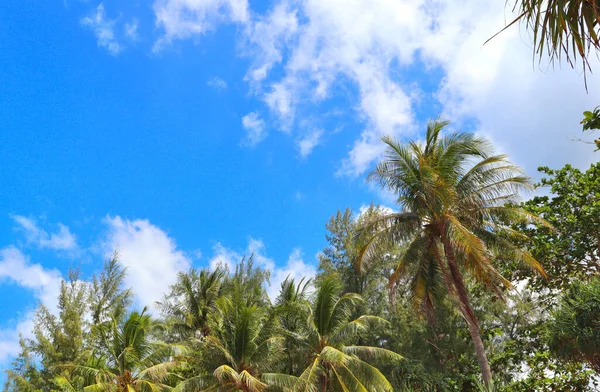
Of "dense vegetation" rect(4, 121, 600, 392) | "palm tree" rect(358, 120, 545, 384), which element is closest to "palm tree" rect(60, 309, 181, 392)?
"dense vegetation" rect(4, 121, 600, 392)

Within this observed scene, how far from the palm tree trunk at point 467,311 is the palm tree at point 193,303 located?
48.7 feet

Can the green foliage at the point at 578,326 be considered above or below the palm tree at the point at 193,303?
below

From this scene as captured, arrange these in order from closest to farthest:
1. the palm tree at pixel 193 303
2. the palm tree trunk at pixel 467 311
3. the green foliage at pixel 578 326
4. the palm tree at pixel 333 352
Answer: the green foliage at pixel 578 326 < the palm tree trunk at pixel 467 311 < the palm tree at pixel 333 352 < the palm tree at pixel 193 303

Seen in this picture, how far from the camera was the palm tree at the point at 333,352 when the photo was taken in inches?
719

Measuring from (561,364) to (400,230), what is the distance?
8465 millimetres

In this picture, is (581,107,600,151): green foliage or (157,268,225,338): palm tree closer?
(581,107,600,151): green foliage

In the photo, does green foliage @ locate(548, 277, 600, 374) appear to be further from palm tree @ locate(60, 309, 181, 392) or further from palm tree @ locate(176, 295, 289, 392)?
palm tree @ locate(60, 309, 181, 392)

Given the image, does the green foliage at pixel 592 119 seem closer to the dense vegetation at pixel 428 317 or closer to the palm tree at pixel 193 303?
the dense vegetation at pixel 428 317

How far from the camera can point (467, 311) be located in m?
15.8

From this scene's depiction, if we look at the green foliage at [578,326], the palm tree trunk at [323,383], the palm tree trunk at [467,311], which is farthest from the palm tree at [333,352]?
the green foliage at [578,326]

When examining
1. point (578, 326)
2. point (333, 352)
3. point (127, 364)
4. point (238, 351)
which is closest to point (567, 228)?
point (578, 326)

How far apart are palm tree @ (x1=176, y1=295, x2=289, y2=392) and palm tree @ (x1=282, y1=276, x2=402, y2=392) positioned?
1257 mm

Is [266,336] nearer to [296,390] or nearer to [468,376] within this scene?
[296,390]

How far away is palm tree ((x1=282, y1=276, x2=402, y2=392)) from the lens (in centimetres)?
1826
